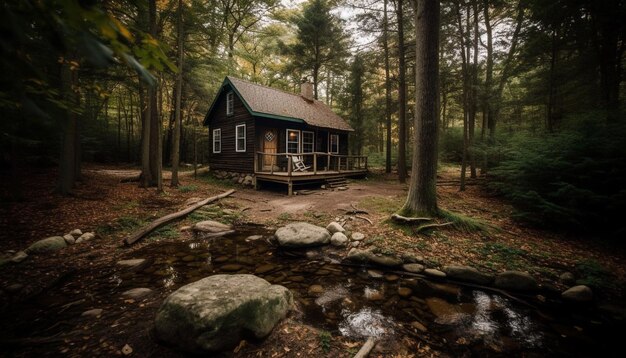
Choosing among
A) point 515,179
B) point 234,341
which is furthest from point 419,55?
point 234,341

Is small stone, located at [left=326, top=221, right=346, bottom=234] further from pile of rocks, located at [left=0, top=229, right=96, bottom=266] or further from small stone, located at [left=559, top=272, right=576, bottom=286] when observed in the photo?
pile of rocks, located at [left=0, top=229, right=96, bottom=266]

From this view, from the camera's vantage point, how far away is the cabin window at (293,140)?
50.5ft

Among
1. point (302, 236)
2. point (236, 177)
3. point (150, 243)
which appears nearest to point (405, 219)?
point (302, 236)

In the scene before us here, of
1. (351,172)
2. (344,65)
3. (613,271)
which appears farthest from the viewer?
(344,65)

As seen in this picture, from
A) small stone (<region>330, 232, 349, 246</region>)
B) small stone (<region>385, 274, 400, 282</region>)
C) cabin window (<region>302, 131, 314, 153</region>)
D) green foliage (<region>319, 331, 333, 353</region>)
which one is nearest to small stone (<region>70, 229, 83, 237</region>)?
small stone (<region>330, 232, 349, 246</region>)

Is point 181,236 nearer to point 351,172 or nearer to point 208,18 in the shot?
point 351,172

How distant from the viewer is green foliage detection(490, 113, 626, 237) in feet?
17.8

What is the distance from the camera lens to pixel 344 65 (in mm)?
19562

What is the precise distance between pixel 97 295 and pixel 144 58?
12.3 ft

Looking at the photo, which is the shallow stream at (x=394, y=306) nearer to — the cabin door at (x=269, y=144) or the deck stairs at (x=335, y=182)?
the deck stairs at (x=335, y=182)

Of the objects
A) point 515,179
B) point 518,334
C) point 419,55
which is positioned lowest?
point 518,334

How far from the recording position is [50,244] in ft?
15.9

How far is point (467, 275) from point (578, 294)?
1.51 meters

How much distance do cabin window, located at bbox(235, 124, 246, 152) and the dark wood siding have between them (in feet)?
0.74
